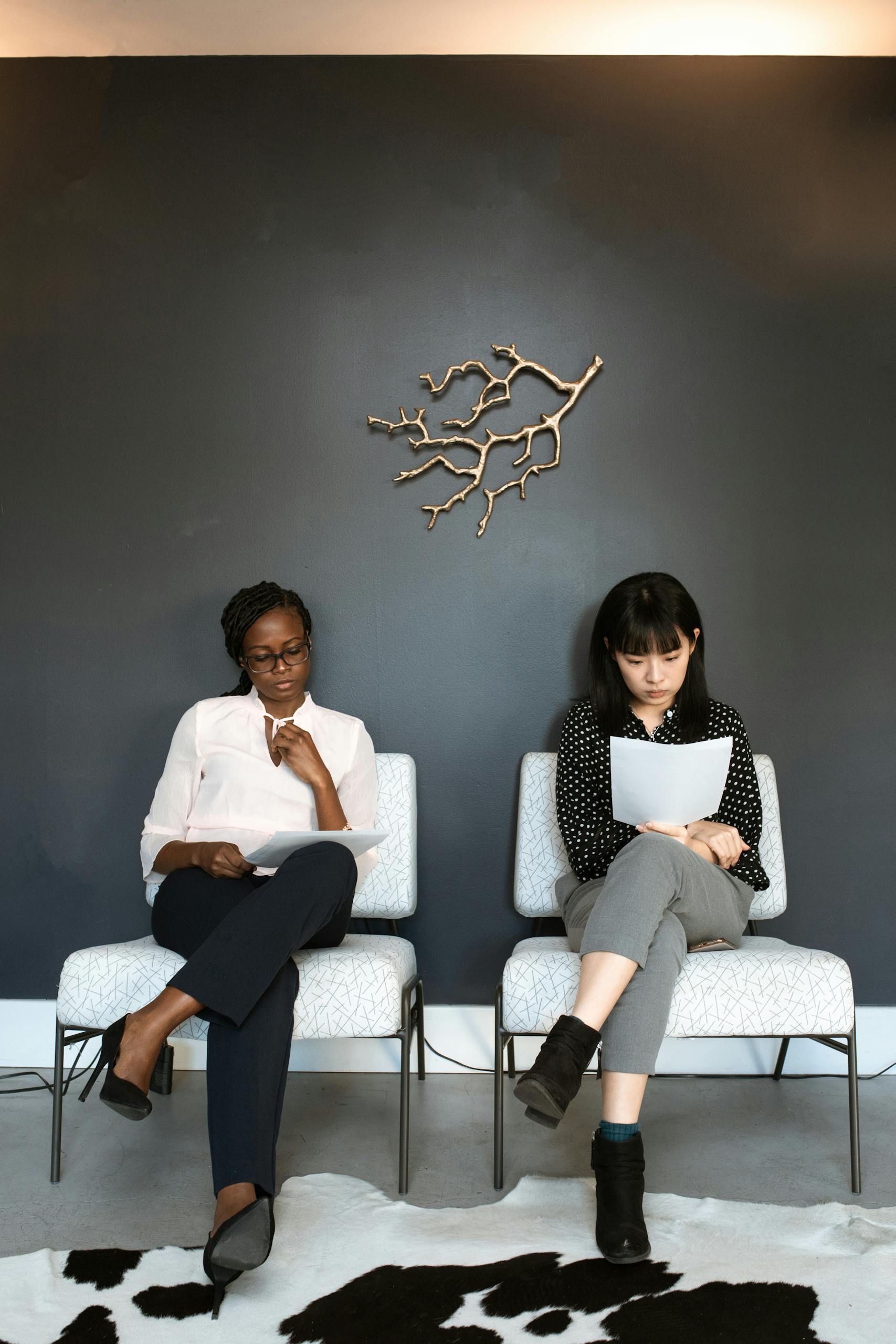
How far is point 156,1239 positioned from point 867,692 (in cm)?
204

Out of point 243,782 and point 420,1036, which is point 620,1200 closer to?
point 420,1036

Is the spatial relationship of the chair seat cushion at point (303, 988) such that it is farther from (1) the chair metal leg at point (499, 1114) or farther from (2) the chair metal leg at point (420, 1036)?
(2) the chair metal leg at point (420, 1036)

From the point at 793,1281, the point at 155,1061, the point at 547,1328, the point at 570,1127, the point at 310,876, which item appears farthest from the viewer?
the point at 570,1127

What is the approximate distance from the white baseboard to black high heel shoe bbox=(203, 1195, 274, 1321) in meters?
1.12

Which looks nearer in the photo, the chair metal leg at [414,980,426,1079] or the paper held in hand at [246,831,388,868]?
the paper held in hand at [246,831,388,868]

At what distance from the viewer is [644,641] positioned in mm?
2186

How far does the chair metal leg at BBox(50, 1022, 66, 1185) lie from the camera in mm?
1927

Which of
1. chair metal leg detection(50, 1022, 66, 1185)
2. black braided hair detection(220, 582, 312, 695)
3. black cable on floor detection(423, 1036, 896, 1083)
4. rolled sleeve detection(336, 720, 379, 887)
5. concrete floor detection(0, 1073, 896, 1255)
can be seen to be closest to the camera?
concrete floor detection(0, 1073, 896, 1255)

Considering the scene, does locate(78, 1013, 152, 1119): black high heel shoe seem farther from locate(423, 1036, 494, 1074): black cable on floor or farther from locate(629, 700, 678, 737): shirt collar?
locate(629, 700, 678, 737): shirt collar

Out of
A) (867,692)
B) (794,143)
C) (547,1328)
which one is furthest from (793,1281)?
(794,143)

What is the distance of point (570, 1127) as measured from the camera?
2.18 m

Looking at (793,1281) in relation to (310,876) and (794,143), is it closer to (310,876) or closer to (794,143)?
(310,876)

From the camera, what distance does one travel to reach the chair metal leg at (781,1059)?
2.50 meters

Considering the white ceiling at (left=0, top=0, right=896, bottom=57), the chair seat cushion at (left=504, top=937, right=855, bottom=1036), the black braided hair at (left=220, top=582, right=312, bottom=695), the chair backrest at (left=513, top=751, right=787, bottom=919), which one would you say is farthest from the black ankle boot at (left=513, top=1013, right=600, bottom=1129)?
the white ceiling at (left=0, top=0, right=896, bottom=57)
